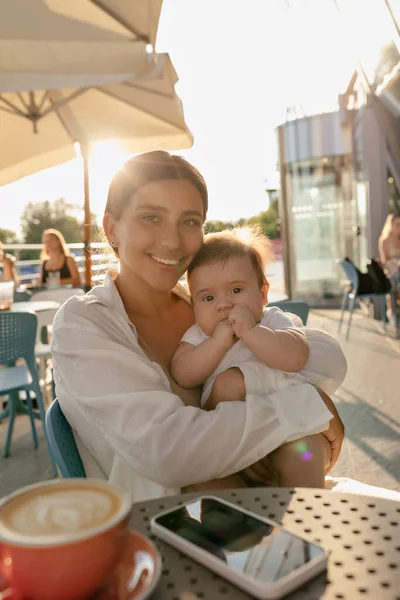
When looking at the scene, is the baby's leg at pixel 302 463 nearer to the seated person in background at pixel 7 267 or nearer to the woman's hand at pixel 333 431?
the woman's hand at pixel 333 431

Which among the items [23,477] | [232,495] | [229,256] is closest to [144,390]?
[232,495]

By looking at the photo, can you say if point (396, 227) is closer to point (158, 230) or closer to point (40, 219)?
point (158, 230)

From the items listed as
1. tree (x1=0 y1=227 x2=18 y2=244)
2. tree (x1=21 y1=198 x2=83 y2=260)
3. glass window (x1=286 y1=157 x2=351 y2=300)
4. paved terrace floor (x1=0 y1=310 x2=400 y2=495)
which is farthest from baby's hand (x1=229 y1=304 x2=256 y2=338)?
tree (x1=21 y1=198 x2=83 y2=260)

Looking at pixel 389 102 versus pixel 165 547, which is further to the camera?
pixel 389 102

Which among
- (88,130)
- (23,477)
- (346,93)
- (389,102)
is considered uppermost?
(346,93)

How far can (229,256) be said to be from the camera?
60.4 inches

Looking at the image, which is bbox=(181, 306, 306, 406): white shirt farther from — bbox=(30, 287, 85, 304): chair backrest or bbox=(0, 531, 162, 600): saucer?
bbox=(30, 287, 85, 304): chair backrest

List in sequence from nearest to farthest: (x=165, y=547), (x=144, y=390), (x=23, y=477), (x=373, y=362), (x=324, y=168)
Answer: (x=165, y=547) < (x=144, y=390) < (x=23, y=477) < (x=373, y=362) < (x=324, y=168)

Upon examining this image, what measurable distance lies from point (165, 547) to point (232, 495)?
7.9 inches

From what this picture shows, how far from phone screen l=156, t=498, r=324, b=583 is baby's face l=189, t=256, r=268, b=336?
702 millimetres

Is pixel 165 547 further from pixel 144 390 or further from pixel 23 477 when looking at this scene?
pixel 23 477

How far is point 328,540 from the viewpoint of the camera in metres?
0.77

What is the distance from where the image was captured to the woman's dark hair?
4.82ft

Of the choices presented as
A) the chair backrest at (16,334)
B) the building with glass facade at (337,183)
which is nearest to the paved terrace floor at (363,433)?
the chair backrest at (16,334)
